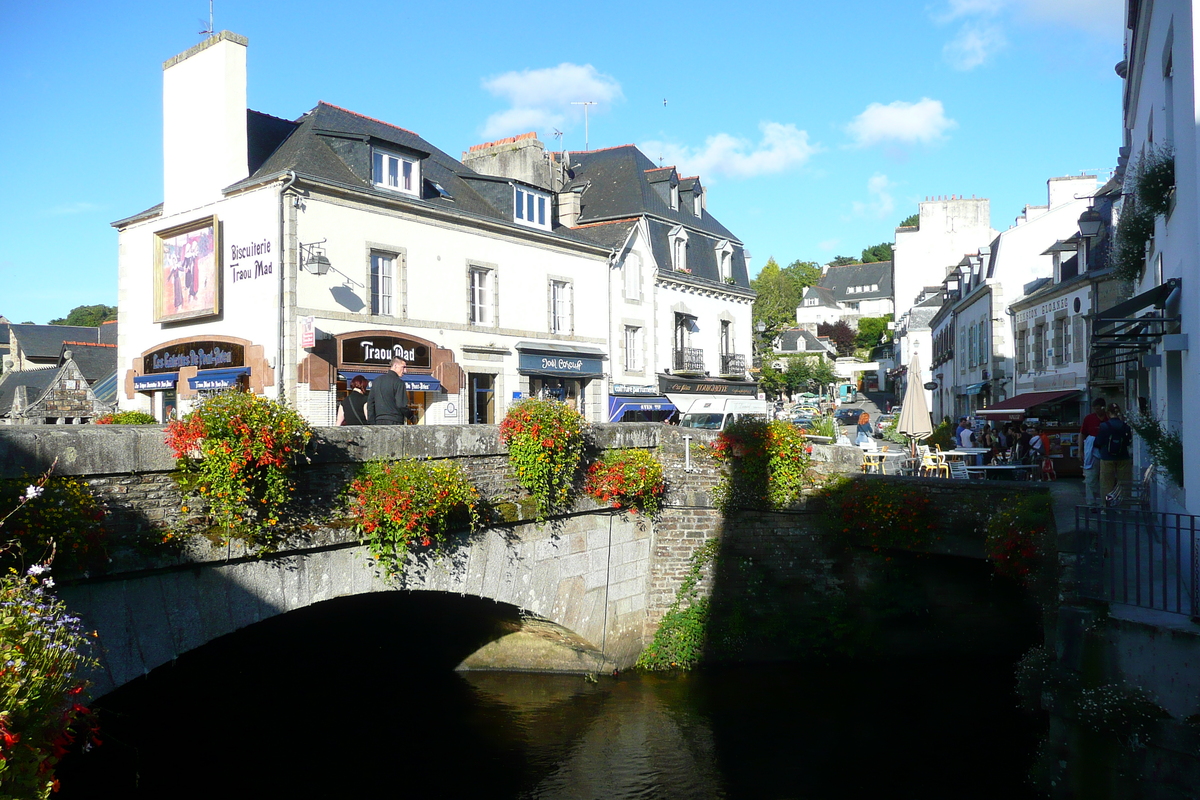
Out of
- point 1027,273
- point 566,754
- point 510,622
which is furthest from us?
point 1027,273

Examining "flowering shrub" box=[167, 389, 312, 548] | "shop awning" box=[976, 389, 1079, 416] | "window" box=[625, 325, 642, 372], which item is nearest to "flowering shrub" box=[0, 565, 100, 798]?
"flowering shrub" box=[167, 389, 312, 548]

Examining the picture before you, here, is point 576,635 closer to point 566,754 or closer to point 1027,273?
point 566,754

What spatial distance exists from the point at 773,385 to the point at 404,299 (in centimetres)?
3907

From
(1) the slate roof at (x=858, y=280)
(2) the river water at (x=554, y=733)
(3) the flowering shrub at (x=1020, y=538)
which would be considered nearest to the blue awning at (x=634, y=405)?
(2) the river water at (x=554, y=733)

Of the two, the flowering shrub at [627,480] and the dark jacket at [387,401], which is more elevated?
the dark jacket at [387,401]

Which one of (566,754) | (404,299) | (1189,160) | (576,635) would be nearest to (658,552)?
(576,635)

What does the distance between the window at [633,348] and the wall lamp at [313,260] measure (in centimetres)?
1110

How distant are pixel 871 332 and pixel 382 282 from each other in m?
66.0

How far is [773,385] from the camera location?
5612 centimetres

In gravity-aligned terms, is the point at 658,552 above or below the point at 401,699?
above

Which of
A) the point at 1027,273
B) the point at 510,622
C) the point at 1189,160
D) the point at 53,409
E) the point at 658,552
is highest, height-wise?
the point at 1027,273

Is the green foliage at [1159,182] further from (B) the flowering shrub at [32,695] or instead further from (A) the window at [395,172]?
(A) the window at [395,172]

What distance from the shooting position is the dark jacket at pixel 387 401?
900 centimetres

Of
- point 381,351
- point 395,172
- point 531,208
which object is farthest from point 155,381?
point 531,208
